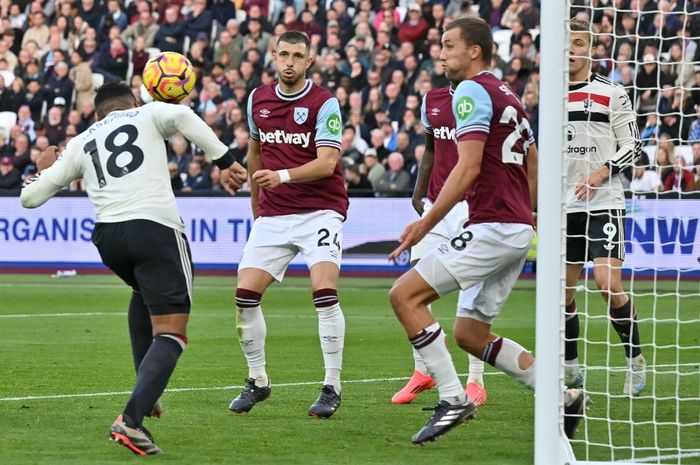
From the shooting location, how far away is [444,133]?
9.02m

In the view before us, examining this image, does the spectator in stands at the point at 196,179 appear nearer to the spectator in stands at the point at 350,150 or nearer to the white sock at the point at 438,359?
the spectator in stands at the point at 350,150

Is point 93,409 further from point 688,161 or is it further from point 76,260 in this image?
point 76,260

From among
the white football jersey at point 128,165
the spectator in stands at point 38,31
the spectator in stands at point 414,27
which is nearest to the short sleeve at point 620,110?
the white football jersey at point 128,165

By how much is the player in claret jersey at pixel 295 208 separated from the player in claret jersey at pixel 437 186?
0.72 meters

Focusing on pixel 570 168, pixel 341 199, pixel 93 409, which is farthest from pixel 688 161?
pixel 93 409

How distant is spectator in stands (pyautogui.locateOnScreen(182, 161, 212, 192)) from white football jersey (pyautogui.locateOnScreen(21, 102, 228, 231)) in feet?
50.1

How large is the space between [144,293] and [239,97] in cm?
1712

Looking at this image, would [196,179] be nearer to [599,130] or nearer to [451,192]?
[599,130]

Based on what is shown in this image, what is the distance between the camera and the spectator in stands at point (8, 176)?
2292cm

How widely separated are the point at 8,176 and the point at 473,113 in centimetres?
1765

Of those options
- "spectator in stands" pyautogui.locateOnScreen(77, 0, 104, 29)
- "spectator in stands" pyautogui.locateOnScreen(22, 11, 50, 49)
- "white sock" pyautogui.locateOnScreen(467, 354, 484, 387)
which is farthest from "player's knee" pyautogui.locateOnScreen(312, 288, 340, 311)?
"spectator in stands" pyautogui.locateOnScreen(22, 11, 50, 49)

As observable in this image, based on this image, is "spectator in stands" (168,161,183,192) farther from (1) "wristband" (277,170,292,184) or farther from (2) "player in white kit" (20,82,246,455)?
(2) "player in white kit" (20,82,246,455)

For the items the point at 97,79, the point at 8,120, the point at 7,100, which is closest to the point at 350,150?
the point at 97,79

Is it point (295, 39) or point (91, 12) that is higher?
point (91, 12)
